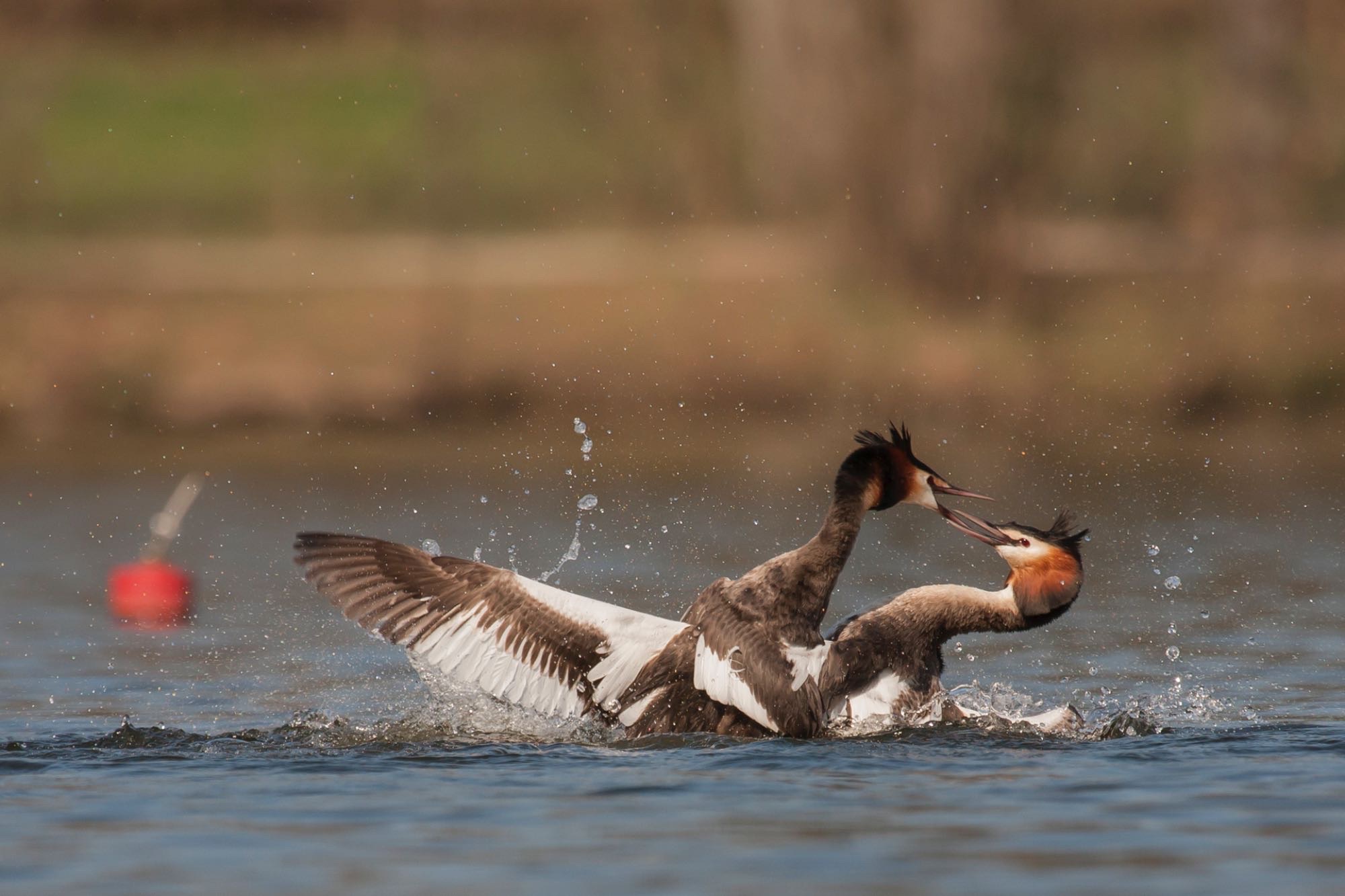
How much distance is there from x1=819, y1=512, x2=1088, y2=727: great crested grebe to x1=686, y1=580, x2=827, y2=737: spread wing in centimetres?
14

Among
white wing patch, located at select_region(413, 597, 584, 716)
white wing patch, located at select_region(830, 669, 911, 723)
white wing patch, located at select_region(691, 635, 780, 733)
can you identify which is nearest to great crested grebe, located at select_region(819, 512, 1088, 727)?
white wing patch, located at select_region(830, 669, 911, 723)

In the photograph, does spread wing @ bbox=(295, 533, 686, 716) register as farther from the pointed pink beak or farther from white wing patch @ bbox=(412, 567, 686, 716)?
the pointed pink beak

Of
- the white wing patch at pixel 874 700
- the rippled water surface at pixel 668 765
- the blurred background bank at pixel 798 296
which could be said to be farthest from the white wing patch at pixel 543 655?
the blurred background bank at pixel 798 296

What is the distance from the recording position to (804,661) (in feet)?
24.5

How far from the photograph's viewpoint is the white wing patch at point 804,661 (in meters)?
7.41

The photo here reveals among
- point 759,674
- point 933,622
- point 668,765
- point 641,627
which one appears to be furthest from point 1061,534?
point 668,765

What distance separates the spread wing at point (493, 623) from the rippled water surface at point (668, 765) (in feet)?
0.71

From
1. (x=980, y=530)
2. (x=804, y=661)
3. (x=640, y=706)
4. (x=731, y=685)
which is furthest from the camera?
(x=980, y=530)

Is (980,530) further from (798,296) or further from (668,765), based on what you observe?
(798,296)

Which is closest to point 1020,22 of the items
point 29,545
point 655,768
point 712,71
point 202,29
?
point 712,71

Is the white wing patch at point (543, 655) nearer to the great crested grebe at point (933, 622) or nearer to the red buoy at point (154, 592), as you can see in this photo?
the great crested grebe at point (933, 622)

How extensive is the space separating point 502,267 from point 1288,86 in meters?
8.73

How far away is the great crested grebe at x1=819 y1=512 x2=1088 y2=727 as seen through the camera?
758 cm

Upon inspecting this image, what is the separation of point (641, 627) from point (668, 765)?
737 millimetres
